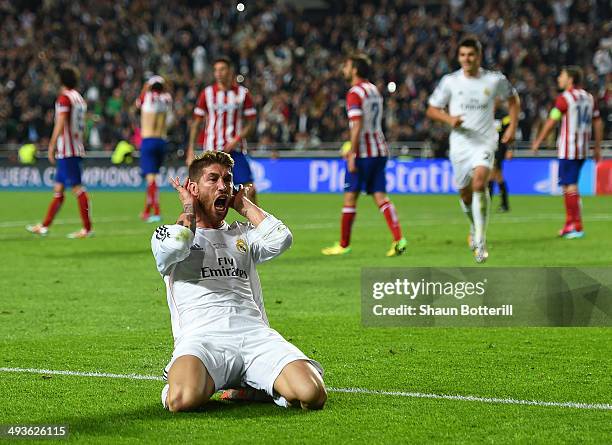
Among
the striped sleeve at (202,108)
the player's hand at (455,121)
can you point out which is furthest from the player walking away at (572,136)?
the striped sleeve at (202,108)

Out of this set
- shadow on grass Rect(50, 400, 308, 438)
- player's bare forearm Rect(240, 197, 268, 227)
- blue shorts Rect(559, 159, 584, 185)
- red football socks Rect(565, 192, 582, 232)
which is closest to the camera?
shadow on grass Rect(50, 400, 308, 438)

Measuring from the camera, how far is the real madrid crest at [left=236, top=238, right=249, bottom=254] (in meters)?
6.17

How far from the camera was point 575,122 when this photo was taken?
1656cm

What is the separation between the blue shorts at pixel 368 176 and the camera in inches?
547

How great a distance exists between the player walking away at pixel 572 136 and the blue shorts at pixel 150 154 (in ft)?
20.7

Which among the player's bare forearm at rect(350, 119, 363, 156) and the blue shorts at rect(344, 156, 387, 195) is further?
the blue shorts at rect(344, 156, 387, 195)

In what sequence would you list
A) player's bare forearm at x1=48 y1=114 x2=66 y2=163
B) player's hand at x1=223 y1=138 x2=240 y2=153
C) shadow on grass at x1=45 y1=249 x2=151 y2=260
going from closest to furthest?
shadow on grass at x1=45 y1=249 x2=151 y2=260 → player's hand at x1=223 y1=138 x2=240 y2=153 → player's bare forearm at x1=48 y1=114 x2=66 y2=163

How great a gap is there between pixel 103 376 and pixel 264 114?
87.9 ft

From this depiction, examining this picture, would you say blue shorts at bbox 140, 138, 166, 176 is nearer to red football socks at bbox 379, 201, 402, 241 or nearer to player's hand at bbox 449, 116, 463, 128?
red football socks at bbox 379, 201, 402, 241

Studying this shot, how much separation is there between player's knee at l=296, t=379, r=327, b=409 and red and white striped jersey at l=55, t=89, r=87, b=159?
11.3 meters

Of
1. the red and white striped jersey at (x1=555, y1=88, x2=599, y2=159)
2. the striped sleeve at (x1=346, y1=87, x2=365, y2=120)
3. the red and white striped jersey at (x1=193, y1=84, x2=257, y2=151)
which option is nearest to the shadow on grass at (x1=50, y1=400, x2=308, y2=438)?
the striped sleeve at (x1=346, y1=87, x2=365, y2=120)

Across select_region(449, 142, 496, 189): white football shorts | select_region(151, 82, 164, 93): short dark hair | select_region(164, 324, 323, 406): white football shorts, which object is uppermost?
select_region(151, 82, 164, 93): short dark hair

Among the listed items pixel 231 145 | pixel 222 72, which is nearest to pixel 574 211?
pixel 231 145

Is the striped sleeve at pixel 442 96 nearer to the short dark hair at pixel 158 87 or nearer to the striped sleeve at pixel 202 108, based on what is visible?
the striped sleeve at pixel 202 108
